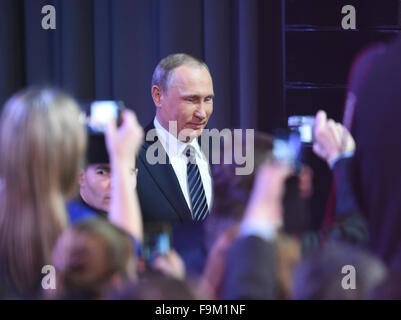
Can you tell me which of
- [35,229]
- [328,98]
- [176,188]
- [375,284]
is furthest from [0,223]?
[328,98]

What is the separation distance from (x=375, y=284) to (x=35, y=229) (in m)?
0.65

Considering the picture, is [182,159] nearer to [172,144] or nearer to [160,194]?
[172,144]

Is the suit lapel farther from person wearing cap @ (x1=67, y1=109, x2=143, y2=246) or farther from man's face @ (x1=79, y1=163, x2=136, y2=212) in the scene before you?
person wearing cap @ (x1=67, y1=109, x2=143, y2=246)

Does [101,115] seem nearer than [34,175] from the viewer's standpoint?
No

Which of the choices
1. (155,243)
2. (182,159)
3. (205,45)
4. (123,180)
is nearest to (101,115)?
(123,180)

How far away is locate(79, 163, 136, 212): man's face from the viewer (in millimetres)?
1810

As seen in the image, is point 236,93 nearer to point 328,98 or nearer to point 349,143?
point 328,98

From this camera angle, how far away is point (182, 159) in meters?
2.46

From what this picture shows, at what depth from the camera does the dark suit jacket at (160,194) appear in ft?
7.34

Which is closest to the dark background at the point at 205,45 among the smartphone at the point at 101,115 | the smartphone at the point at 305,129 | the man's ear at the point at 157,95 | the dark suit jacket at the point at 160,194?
the man's ear at the point at 157,95

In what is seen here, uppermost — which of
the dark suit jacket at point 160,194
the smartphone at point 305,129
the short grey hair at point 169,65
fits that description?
the short grey hair at point 169,65

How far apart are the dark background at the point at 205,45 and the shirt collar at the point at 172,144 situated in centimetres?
34

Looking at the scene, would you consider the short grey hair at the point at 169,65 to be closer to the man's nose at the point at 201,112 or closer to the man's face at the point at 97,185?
the man's nose at the point at 201,112

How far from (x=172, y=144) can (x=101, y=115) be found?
102 cm
